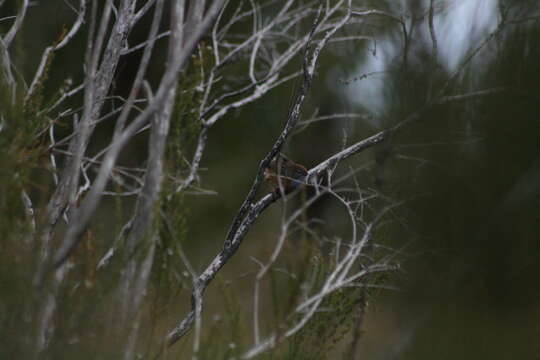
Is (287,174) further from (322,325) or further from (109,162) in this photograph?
(109,162)

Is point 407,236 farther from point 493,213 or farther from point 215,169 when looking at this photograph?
point 215,169

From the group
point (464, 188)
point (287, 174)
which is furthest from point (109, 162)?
point (464, 188)

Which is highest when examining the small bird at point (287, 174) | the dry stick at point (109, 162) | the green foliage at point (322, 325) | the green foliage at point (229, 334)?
the dry stick at point (109, 162)

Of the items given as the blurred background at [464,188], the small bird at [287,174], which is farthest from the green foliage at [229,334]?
the small bird at [287,174]

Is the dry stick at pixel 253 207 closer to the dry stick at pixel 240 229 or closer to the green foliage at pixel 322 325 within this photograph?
the dry stick at pixel 240 229

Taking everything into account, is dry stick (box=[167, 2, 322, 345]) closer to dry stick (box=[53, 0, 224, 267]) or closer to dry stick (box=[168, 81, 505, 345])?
dry stick (box=[168, 81, 505, 345])

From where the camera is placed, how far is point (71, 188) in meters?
0.93

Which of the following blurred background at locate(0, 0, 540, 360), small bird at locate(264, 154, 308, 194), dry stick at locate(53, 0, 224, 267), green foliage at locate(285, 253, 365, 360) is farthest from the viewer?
small bird at locate(264, 154, 308, 194)

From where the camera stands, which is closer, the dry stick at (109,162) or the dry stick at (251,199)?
the dry stick at (109,162)

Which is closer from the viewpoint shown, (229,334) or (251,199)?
(229,334)

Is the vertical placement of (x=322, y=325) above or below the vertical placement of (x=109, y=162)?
below

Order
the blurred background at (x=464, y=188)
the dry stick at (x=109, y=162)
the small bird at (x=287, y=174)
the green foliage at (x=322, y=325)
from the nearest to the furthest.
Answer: the dry stick at (x=109, y=162) < the blurred background at (x=464, y=188) < the green foliage at (x=322, y=325) < the small bird at (x=287, y=174)

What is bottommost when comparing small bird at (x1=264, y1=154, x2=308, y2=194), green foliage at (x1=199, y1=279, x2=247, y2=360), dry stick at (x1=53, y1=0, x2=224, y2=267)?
green foliage at (x1=199, y1=279, x2=247, y2=360)

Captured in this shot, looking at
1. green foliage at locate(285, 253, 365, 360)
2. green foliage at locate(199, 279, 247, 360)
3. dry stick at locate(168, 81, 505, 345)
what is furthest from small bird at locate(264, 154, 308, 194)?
green foliage at locate(199, 279, 247, 360)
